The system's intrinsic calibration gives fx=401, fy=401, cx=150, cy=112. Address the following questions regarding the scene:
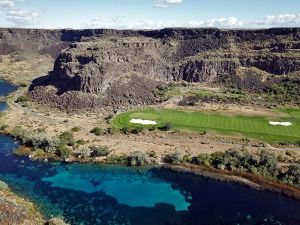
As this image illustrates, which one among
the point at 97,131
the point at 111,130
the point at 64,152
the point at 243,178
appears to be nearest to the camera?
the point at 243,178

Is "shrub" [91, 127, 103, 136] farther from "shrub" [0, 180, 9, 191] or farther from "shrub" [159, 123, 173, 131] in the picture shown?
"shrub" [0, 180, 9, 191]

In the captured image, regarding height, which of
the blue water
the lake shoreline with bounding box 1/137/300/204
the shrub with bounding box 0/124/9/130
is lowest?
the blue water

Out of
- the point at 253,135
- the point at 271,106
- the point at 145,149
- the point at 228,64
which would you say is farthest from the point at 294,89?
the point at 145,149

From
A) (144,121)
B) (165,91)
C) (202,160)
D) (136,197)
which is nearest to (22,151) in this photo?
(136,197)

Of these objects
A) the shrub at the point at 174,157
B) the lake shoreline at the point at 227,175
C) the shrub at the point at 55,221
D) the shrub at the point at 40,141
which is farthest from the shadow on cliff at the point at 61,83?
the shrub at the point at 55,221

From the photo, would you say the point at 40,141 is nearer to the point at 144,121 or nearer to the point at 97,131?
the point at 97,131

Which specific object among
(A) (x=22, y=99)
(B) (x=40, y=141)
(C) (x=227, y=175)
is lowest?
(C) (x=227, y=175)

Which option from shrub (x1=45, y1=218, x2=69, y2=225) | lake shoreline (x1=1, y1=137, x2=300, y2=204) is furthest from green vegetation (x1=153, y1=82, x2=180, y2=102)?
shrub (x1=45, y1=218, x2=69, y2=225)
